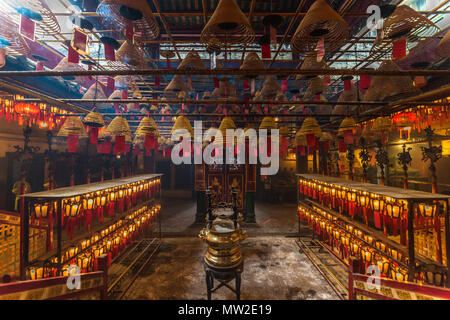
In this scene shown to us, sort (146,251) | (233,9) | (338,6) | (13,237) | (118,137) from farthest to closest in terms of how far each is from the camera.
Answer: (146,251) < (13,237) < (118,137) < (338,6) < (233,9)

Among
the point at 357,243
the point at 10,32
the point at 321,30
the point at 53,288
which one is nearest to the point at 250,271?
the point at 357,243

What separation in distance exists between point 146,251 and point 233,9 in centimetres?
785

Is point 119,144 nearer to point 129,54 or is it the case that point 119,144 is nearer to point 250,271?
point 129,54

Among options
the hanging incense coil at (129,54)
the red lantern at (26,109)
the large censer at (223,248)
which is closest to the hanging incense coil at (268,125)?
the large censer at (223,248)

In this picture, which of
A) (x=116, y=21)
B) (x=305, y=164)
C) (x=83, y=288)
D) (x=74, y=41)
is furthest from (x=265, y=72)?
(x=305, y=164)

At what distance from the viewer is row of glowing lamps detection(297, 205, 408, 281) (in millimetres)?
3869

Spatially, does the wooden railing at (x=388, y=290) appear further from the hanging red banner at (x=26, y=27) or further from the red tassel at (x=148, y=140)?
the hanging red banner at (x=26, y=27)

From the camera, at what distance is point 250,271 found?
5398 millimetres

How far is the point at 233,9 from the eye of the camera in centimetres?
198

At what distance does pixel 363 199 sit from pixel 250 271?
3898mm

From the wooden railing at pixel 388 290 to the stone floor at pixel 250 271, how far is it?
7.32 ft

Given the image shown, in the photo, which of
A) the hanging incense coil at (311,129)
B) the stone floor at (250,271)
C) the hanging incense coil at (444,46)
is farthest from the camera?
the stone floor at (250,271)

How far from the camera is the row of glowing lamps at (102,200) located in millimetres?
3754

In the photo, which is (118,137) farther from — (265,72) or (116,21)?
(265,72)
